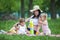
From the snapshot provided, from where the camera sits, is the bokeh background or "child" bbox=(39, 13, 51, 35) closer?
the bokeh background

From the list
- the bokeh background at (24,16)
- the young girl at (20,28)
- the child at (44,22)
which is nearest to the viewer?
the bokeh background at (24,16)

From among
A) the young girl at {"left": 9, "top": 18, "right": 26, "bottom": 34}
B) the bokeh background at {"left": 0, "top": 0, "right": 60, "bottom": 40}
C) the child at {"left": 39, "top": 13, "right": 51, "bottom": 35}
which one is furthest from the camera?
the child at {"left": 39, "top": 13, "right": 51, "bottom": 35}

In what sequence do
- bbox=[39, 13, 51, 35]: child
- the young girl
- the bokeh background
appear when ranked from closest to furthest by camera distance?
the bokeh background < the young girl < bbox=[39, 13, 51, 35]: child

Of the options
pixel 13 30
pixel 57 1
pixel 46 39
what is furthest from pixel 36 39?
pixel 57 1

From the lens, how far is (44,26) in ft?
43.4

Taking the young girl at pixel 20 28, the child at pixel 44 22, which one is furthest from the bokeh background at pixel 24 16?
the child at pixel 44 22

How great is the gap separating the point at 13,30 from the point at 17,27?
0.30 metres

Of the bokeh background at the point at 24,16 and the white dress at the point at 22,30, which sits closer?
the bokeh background at the point at 24,16

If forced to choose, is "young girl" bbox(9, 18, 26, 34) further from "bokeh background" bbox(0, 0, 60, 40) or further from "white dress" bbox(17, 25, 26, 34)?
"bokeh background" bbox(0, 0, 60, 40)

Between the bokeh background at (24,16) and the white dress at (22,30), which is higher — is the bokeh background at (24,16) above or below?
above

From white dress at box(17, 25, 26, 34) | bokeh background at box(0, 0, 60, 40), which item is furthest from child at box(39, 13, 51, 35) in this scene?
bokeh background at box(0, 0, 60, 40)

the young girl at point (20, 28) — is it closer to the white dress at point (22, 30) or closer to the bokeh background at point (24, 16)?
the white dress at point (22, 30)

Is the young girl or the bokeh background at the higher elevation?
the bokeh background

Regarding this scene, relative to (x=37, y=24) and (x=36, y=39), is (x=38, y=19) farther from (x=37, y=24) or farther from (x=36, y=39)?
(x=36, y=39)
